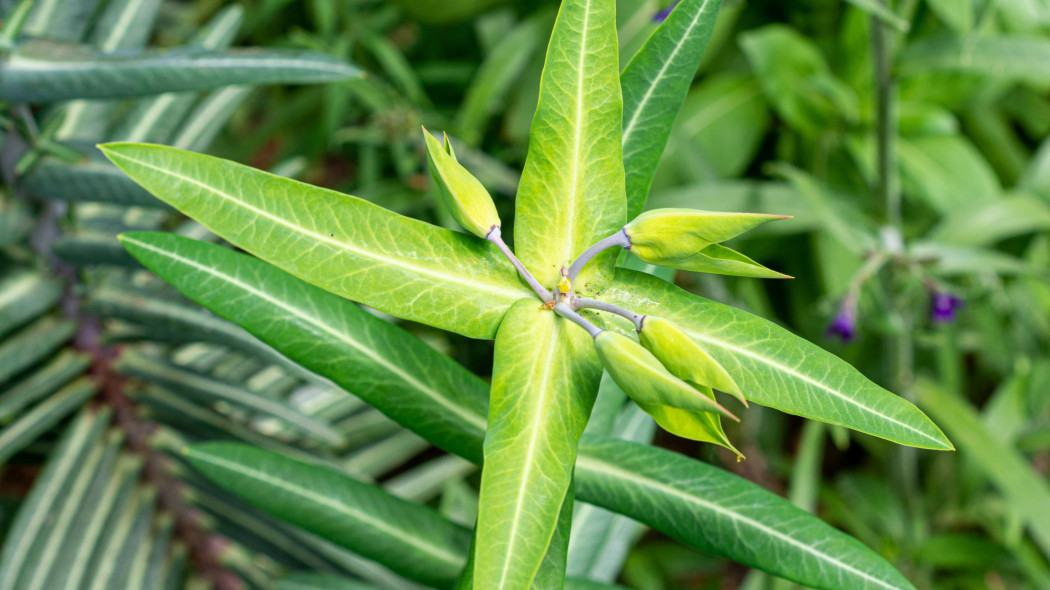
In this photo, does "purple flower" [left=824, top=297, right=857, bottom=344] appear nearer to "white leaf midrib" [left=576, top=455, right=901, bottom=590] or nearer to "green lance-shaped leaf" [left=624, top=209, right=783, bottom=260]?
"white leaf midrib" [left=576, top=455, right=901, bottom=590]

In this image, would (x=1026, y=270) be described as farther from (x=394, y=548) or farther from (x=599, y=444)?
(x=394, y=548)

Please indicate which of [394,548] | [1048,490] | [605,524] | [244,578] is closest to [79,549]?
[244,578]

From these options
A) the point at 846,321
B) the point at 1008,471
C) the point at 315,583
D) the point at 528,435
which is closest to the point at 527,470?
the point at 528,435

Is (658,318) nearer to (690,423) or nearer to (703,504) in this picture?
(690,423)

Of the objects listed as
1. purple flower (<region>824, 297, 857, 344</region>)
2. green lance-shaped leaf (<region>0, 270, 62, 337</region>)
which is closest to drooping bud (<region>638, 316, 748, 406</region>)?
green lance-shaped leaf (<region>0, 270, 62, 337</region>)

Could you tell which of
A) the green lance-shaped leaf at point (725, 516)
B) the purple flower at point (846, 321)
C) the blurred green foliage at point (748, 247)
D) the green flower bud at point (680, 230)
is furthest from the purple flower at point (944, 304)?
the green flower bud at point (680, 230)

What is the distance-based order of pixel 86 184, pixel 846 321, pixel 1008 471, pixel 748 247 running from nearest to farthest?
pixel 86 184 < pixel 846 321 < pixel 1008 471 < pixel 748 247
